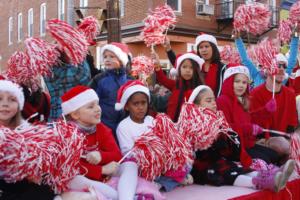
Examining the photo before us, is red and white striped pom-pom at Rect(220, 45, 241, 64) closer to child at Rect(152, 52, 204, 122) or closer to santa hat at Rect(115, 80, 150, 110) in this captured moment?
child at Rect(152, 52, 204, 122)

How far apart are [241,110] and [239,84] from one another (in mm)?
287

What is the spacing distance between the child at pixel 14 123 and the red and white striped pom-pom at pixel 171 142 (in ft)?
3.09

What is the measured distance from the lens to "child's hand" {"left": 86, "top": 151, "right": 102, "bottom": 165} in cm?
318

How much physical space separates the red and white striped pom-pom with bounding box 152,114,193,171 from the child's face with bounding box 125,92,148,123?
1.44 ft

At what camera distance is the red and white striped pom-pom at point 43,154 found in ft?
8.43

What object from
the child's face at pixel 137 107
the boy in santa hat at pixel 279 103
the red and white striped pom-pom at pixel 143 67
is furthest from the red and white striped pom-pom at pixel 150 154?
the red and white striped pom-pom at pixel 143 67

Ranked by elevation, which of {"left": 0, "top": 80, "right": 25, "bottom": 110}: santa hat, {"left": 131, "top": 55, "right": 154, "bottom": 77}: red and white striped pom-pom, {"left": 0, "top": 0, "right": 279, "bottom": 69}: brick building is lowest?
{"left": 0, "top": 80, "right": 25, "bottom": 110}: santa hat

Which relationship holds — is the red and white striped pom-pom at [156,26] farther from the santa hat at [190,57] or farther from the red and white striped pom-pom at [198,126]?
the red and white striped pom-pom at [198,126]

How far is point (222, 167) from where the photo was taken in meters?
4.07

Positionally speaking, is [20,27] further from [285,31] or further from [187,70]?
[187,70]

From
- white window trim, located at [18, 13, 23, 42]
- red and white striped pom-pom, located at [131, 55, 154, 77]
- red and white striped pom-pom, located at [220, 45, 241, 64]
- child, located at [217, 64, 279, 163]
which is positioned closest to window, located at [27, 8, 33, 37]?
white window trim, located at [18, 13, 23, 42]

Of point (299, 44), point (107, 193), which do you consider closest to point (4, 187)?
point (107, 193)

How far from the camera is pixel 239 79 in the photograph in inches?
182

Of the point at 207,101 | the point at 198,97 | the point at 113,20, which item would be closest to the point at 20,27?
the point at 113,20
